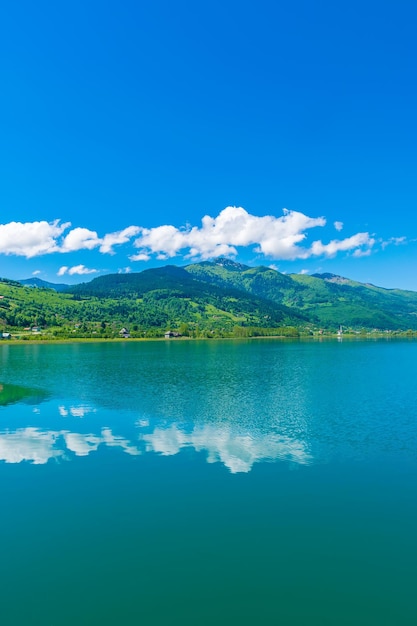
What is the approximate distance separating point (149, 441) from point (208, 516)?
14143 millimetres

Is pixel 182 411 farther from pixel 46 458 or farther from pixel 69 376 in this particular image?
pixel 69 376

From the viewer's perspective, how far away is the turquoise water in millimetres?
14508

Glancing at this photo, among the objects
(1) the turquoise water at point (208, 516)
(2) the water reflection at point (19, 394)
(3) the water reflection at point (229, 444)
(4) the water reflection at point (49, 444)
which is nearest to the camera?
(1) the turquoise water at point (208, 516)

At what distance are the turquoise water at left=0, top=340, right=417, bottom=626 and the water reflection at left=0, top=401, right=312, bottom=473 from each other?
0.17 meters

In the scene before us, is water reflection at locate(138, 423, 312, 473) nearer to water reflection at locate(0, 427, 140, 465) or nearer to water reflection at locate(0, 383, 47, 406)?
water reflection at locate(0, 427, 140, 465)

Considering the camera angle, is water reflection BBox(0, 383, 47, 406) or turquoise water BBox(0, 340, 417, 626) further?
water reflection BBox(0, 383, 47, 406)

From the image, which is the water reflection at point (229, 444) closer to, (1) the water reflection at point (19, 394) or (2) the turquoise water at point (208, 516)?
(2) the turquoise water at point (208, 516)

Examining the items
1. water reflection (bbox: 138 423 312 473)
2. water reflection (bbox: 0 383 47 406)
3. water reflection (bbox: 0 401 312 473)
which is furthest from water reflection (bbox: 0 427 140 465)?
water reflection (bbox: 0 383 47 406)

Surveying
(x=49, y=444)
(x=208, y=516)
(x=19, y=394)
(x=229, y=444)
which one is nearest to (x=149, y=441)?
(x=229, y=444)

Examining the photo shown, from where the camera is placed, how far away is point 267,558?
1712cm

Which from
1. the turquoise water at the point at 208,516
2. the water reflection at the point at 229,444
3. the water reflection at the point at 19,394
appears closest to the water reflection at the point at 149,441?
the water reflection at the point at 229,444

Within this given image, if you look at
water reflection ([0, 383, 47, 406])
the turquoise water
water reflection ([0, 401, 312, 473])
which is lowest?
the turquoise water

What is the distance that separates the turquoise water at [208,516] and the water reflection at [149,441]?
6.9 inches

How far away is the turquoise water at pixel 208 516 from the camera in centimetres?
1451
